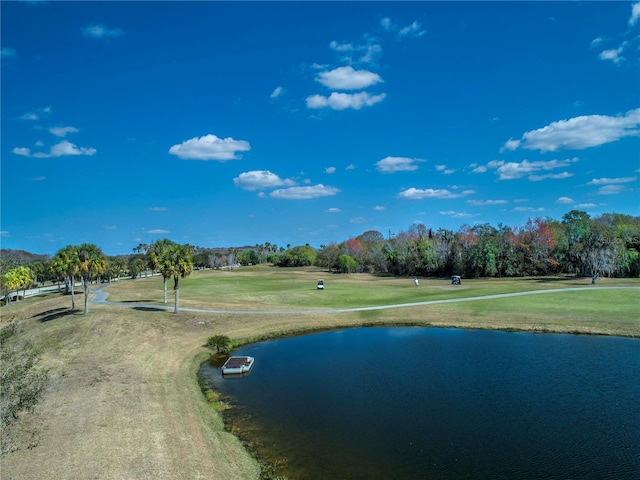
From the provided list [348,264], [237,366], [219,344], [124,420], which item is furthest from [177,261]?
[348,264]

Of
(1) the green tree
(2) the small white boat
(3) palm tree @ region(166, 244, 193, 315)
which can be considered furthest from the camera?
(1) the green tree

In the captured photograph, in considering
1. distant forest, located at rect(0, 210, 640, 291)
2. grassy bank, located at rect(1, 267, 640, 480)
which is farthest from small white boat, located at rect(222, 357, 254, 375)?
distant forest, located at rect(0, 210, 640, 291)

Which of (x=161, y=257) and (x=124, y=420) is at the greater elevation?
(x=161, y=257)

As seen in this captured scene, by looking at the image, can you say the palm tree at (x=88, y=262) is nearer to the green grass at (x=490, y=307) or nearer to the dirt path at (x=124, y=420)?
the dirt path at (x=124, y=420)

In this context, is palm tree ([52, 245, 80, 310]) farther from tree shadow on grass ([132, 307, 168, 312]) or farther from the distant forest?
the distant forest

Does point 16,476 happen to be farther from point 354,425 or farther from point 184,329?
point 184,329

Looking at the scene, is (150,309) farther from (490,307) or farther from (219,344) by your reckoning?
(490,307)
